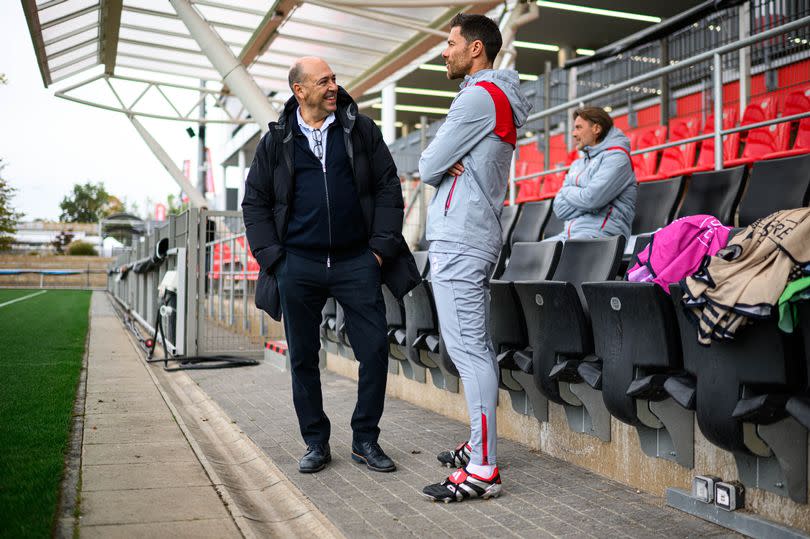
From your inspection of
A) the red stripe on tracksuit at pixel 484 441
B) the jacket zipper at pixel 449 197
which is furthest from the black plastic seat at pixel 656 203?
the red stripe on tracksuit at pixel 484 441

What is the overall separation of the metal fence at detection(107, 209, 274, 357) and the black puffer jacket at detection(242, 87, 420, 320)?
479 cm

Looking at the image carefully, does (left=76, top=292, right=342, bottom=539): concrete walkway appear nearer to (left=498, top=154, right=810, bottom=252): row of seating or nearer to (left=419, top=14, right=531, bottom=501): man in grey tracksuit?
(left=419, top=14, right=531, bottom=501): man in grey tracksuit

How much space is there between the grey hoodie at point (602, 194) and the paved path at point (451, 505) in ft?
5.36

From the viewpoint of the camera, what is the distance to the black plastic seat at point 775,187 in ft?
16.3

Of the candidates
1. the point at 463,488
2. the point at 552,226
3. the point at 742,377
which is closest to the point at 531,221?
the point at 552,226

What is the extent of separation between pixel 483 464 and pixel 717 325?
1.18 m

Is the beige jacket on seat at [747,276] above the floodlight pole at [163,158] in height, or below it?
below

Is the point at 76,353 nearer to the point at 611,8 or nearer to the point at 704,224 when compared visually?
the point at 704,224

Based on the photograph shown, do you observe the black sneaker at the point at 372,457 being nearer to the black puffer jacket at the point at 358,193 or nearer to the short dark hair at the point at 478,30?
the black puffer jacket at the point at 358,193

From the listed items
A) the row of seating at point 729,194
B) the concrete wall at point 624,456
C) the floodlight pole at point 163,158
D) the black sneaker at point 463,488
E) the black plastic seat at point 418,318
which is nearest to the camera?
the concrete wall at point 624,456

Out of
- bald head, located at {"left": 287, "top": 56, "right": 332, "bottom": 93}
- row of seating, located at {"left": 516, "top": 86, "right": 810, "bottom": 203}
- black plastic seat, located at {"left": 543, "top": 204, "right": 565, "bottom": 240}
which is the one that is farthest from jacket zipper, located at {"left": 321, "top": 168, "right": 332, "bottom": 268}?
black plastic seat, located at {"left": 543, "top": 204, "right": 565, "bottom": 240}

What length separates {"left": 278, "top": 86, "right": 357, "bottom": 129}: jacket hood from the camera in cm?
390

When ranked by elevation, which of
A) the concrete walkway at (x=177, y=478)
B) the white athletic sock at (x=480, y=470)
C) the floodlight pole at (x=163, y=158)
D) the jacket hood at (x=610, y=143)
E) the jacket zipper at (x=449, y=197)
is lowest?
the concrete walkway at (x=177, y=478)

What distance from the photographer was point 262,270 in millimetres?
3961
